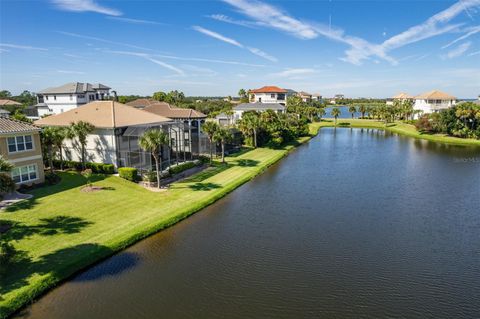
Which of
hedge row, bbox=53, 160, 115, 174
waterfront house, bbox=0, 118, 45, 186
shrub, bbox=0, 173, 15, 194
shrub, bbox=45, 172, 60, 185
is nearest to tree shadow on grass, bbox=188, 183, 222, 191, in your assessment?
hedge row, bbox=53, 160, 115, 174

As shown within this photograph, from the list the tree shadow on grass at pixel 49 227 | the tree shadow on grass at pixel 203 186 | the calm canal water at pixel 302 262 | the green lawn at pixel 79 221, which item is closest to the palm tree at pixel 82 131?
the green lawn at pixel 79 221

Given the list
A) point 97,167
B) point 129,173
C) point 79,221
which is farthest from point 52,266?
point 97,167

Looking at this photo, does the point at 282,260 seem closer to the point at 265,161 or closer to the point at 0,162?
the point at 0,162

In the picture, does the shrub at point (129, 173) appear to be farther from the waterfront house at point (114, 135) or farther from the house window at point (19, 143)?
the house window at point (19, 143)

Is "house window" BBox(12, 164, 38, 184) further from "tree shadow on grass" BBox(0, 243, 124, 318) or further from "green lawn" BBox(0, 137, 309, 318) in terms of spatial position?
"tree shadow on grass" BBox(0, 243, 124, 318)

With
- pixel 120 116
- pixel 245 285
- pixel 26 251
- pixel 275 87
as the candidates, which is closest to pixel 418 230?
pixel 245 285

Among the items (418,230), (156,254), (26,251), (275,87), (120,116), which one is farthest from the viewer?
(275,87)
